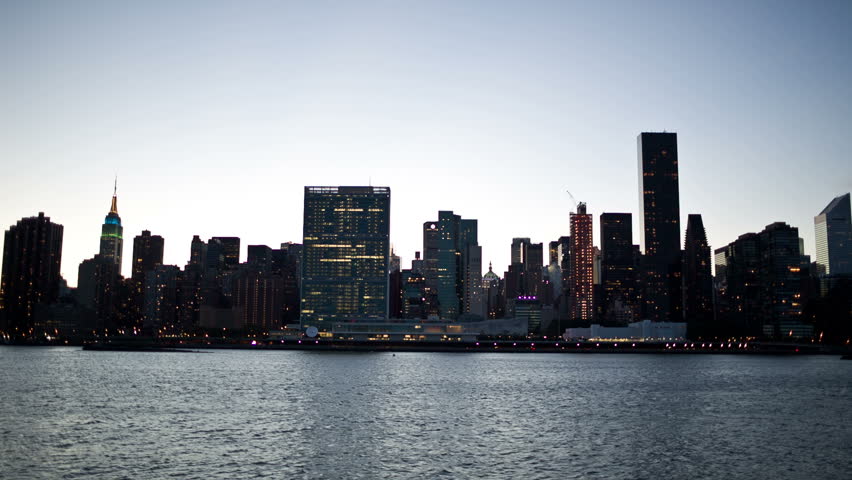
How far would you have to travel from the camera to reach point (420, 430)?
66500 millimetres

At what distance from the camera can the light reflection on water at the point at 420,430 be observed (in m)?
49.8

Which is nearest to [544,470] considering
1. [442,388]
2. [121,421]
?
[121,421]

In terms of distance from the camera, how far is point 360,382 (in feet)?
403

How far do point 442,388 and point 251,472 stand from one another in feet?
218

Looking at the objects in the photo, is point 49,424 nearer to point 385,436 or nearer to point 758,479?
point 385,436

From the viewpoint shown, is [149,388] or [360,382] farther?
[360,382]

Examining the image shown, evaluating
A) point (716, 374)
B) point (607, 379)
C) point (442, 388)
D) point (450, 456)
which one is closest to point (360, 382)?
point (442, 388)

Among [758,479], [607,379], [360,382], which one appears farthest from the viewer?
[607,379]

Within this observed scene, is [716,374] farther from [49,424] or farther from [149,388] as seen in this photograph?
[49,424]

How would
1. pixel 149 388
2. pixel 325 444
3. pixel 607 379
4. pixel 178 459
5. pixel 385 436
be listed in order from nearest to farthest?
pixel 178 459 < pixel 325 444 < pixel 385 436 < pixel 149 388 < pixel 607 379

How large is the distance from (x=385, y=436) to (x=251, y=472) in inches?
680

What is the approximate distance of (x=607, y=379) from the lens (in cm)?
13500

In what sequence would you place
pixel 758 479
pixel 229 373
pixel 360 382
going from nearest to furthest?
pixel 758 479 < pixel 360 382 < pixel 229 373

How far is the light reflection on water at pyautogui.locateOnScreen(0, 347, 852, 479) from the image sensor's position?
163ft
